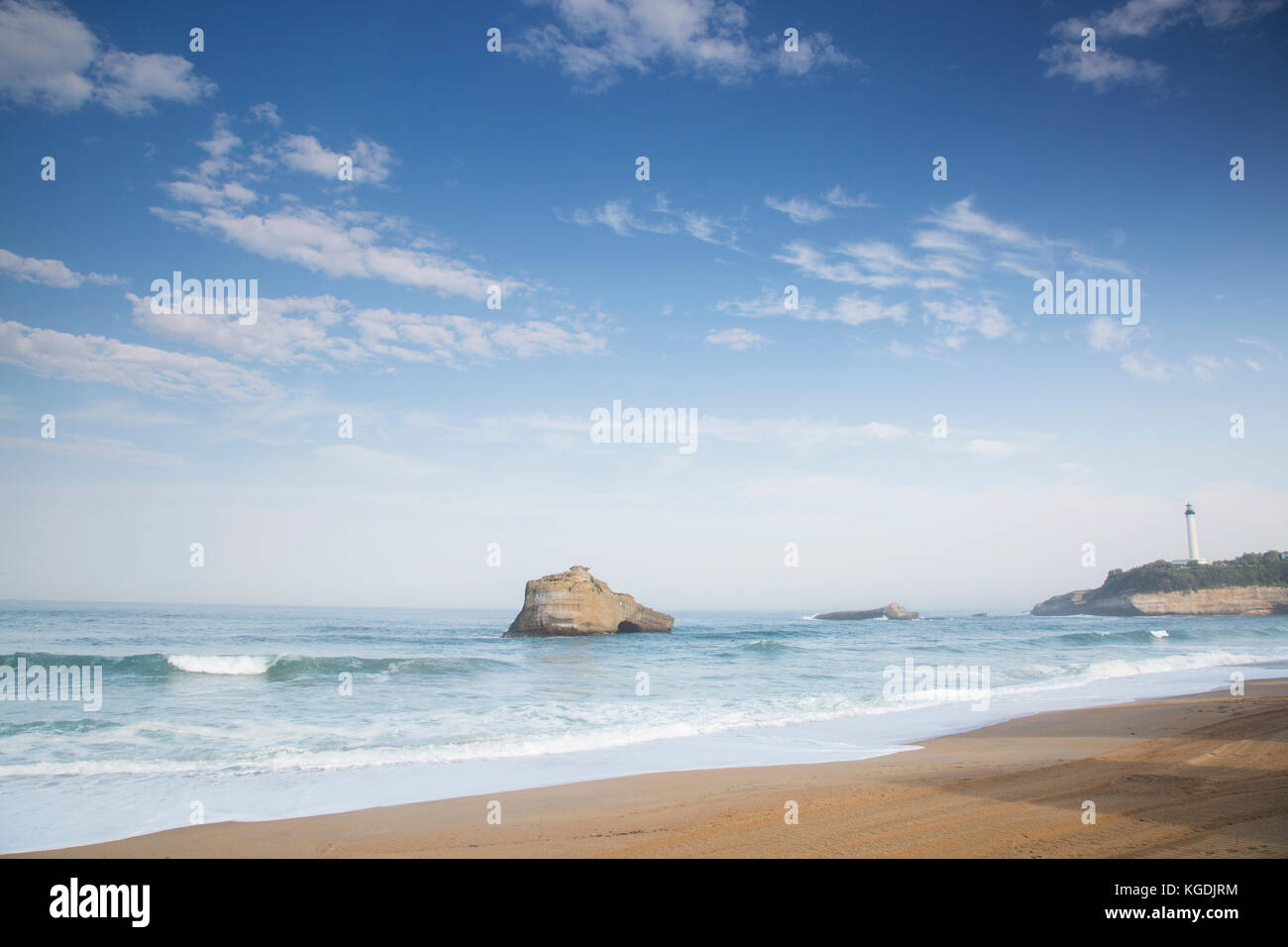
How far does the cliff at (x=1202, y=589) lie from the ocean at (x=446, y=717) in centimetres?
5505

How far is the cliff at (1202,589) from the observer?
73.1 meters

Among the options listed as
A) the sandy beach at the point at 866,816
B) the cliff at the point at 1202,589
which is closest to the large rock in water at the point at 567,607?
the sandy beach at the point at 866,816

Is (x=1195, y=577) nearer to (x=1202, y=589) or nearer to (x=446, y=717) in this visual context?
(x=1202, y=589)

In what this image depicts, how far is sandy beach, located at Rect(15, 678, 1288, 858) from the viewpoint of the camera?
5.36 m

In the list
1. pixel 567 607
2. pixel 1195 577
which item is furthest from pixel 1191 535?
pixel 567 607

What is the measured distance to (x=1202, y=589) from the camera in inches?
2960

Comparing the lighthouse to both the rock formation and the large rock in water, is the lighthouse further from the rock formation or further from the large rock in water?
the large rock in water

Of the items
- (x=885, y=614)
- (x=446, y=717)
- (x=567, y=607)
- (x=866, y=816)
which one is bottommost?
(x=885, y=614)

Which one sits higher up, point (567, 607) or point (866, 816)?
point (866, 816)

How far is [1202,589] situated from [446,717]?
91.9 meters

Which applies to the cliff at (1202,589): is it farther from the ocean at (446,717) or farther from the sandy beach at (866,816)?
the sandy beach at (866,816)

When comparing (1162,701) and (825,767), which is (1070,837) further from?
(1162,701)

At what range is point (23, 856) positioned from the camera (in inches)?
234
